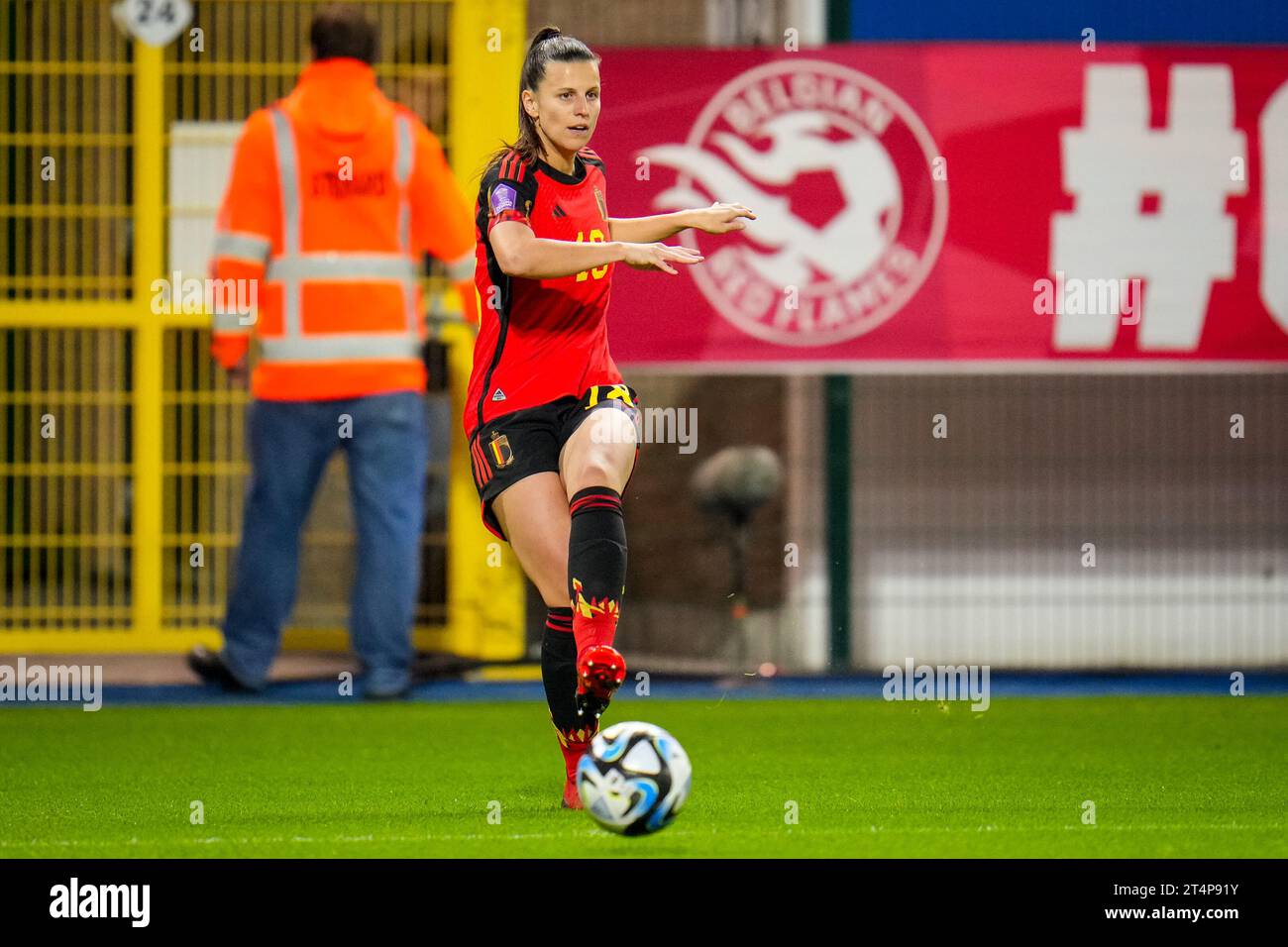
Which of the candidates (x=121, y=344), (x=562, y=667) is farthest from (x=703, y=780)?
(x=121, y=344)

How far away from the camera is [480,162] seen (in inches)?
398

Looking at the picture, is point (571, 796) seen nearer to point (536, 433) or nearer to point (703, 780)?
point (703, 780)

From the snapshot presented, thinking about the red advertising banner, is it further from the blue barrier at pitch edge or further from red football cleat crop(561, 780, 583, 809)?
red football cleat crop(561, 780, 583, 809)

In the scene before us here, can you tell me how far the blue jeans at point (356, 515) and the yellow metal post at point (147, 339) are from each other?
60.0 inches

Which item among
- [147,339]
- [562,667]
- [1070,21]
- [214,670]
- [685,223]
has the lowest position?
[214,670]

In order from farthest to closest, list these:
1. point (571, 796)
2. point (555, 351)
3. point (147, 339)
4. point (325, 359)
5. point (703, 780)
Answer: point (147, 339) < point (325, 359) < point (703, 780) < point (571, 796) < point (555, 351)

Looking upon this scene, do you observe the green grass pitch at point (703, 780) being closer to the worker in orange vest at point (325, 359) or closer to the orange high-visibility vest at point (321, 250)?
the worker in orange vest at point (325, 359)

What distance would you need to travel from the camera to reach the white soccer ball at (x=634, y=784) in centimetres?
496

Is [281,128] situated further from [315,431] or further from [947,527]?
[947,527]

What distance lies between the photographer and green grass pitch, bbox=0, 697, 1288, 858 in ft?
17.3

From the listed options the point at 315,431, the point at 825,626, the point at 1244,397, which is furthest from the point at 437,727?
the point at 1244,397

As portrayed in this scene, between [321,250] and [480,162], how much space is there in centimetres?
126

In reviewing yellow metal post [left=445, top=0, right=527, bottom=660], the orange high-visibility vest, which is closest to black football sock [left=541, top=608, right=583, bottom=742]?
the orange high-visibility vest

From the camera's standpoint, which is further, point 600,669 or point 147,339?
point 147,339
